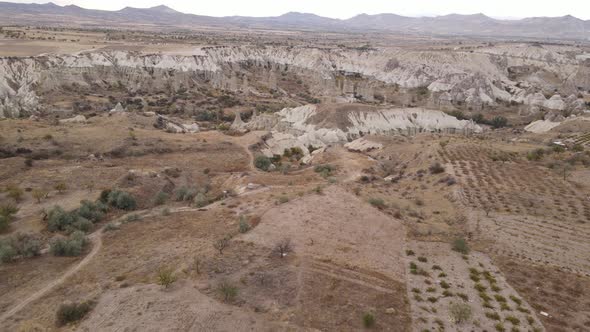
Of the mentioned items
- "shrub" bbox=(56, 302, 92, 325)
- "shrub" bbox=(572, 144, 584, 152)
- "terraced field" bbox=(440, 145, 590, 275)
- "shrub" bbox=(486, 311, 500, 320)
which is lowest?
"terraced field" bbox=(440, 145, 590, 275)

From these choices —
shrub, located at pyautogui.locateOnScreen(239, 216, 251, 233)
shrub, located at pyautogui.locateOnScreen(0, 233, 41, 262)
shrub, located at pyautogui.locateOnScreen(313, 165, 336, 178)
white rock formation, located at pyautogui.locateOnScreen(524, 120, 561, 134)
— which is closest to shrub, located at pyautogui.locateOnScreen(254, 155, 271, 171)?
shrub, located at pyautogui.locateOnScreen(313, 165, 336, 178)

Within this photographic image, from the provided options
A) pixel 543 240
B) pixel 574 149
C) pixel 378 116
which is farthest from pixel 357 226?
pixel 378 116

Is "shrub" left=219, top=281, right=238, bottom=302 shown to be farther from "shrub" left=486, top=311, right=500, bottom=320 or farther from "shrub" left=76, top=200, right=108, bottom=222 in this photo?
"shrub" left=76, top=200, right=108, bottom=222

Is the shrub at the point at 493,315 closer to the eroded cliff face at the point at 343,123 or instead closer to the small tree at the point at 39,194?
the small tree at the point at 39,194

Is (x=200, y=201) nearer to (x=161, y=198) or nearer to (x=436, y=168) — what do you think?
(x=161, y=198)

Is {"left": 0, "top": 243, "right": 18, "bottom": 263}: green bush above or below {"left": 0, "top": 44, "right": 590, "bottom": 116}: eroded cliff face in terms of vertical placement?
below

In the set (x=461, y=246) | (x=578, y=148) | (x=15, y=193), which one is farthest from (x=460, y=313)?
(x=578, y=148)
